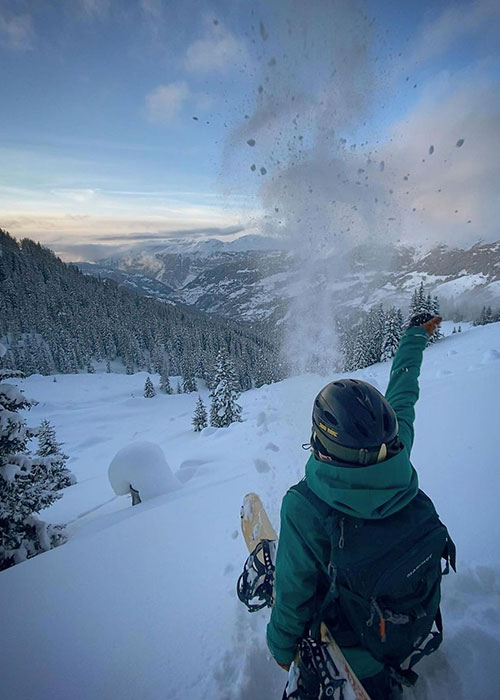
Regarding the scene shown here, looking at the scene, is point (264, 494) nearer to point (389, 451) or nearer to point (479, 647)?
point (479, 647)

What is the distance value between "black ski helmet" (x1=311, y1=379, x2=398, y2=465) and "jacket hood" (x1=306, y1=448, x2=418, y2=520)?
0.24 feet

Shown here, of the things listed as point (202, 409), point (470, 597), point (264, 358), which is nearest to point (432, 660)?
point (470, 597)

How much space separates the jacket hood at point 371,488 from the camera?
4.96 feet

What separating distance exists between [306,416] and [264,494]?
19.1 ft

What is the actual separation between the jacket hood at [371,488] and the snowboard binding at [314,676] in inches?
39.4

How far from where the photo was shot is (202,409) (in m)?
33.8

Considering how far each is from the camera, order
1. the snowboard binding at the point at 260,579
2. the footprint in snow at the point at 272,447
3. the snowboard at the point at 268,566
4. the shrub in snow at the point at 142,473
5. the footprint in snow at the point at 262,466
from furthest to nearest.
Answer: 1. the footprint in snow at the point at 272,447
2. the shrub in snow at the point at 142,473
3. the footprint in snow at the point at 262,466
4. the snowboard binding at the point at 260,579
5. the snowboard at the point at 268,566

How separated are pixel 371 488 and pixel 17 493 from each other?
9.43m

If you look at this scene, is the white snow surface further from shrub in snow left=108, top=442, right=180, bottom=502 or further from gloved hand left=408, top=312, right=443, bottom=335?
gloved hand left=408, top=312, right=443, bottom=335

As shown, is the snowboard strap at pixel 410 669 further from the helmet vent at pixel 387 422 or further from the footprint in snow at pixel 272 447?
the footprint in snow at pixel 272 447

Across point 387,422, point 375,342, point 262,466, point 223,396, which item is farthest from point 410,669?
point 375,342

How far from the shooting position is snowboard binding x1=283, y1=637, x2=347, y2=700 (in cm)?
179

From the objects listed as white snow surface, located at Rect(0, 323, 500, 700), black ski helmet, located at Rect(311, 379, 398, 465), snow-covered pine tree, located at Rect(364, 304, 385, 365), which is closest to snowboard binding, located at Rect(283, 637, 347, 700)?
white snow surface, located at Rect(0, 323, 500, 700)

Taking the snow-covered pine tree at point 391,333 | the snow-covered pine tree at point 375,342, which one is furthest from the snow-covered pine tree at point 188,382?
the snow-covered pine tree at point 391,333
